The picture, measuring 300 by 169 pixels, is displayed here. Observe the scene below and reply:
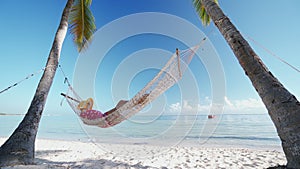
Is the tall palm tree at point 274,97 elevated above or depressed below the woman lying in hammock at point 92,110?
below

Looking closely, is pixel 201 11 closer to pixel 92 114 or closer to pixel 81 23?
pixel 81 23

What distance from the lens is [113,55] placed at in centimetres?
568

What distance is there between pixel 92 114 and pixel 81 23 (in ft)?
5.63

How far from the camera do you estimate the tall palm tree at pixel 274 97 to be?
75cm

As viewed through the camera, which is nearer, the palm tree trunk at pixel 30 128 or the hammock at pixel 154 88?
the palm tree trunk at pixel 30 128

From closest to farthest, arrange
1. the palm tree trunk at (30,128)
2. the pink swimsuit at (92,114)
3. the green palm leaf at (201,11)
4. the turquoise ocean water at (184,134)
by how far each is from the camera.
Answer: the palm tree trunk at (30,128), the pink swimsuit at (92,114), the green palm leaf at (201,11), the turquoise ocean water at (184,134)

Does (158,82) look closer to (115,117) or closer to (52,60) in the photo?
(115,117)

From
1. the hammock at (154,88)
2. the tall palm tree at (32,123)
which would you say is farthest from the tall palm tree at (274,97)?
the tall palm tree at (32,123)

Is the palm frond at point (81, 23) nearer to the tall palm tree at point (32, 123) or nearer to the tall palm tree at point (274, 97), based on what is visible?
the tall palm tree at point (32, 123)

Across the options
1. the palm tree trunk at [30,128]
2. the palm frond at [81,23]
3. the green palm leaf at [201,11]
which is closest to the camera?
the palm tree trunk at [30,128]

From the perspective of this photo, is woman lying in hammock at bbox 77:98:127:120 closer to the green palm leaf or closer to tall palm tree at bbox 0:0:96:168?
tall palm tree at bbox 0:0:96:168

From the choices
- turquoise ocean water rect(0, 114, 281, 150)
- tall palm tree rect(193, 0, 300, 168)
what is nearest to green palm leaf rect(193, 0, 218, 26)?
tall palm tree rect(193, 0, 300, 168)

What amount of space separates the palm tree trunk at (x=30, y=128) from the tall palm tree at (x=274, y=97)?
1.79 meters

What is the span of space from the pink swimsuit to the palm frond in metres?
1.40
